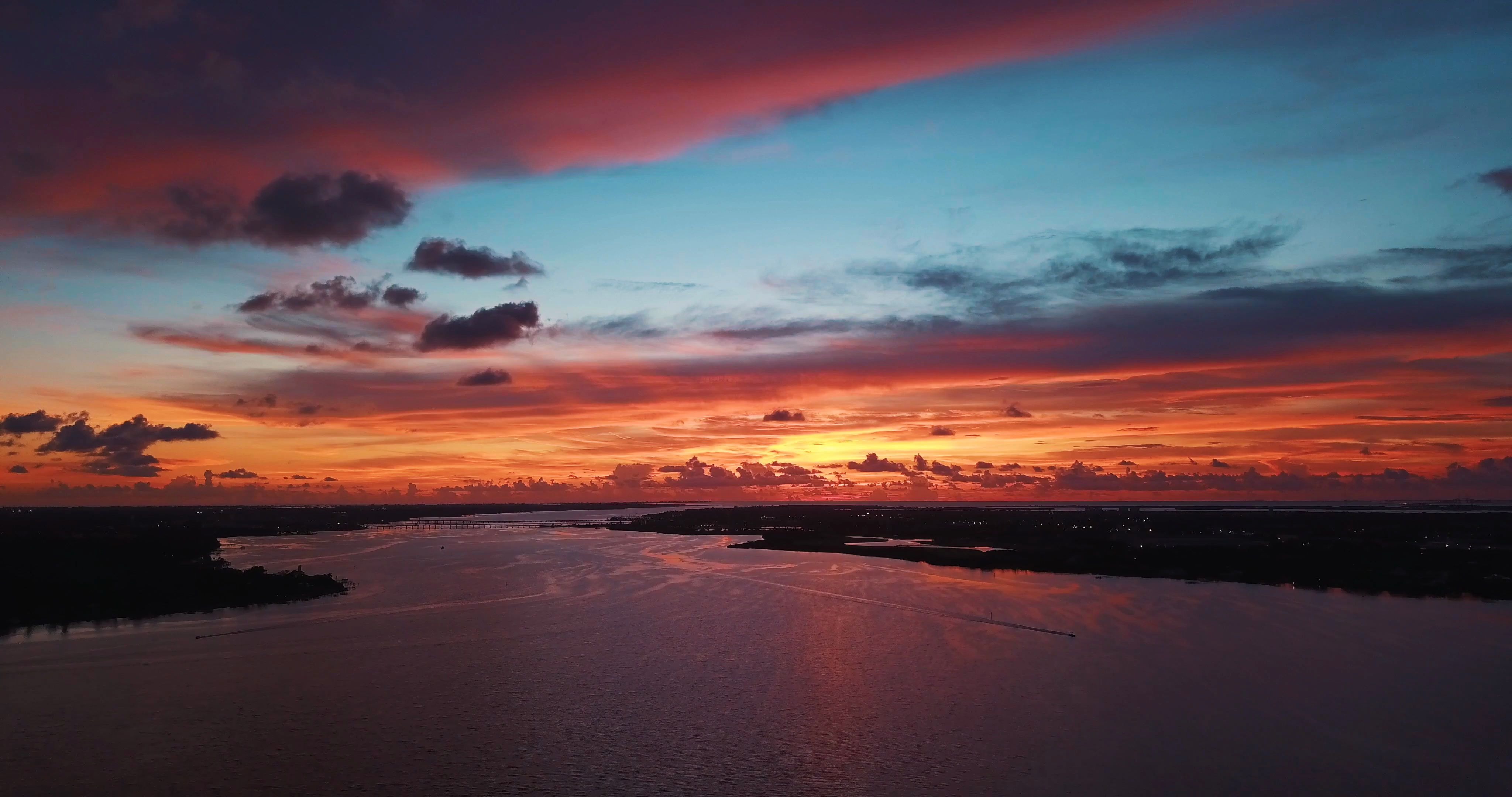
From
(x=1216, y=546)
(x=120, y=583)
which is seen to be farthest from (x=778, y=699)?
(x=1216, y=546)

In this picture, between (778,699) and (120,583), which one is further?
(120,583)

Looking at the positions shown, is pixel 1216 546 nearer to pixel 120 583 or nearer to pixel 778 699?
pixel 778 699

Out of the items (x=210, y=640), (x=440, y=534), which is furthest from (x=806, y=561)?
(x=440, y=534)

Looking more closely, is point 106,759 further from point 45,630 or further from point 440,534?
point 440,534

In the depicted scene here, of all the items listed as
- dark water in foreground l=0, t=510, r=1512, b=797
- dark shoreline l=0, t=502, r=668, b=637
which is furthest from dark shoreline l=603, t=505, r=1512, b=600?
dark shoreline l=0, t=502, r=668, b=637

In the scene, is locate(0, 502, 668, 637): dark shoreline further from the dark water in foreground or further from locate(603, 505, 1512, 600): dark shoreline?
locate(603, 505, 1512, 600): dark shoreline

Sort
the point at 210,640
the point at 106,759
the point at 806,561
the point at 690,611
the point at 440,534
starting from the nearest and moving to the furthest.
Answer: the point at 106,759 < the point at 210,640 < the point at 690,611 < the point at 806,561 < the point at 440,534
